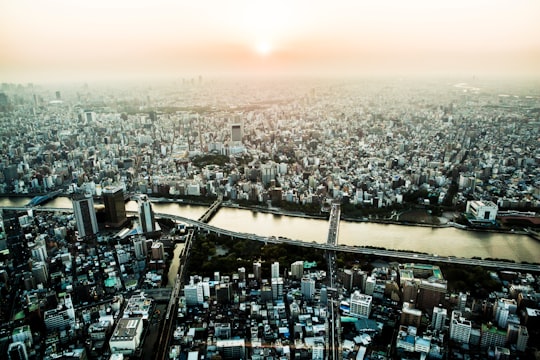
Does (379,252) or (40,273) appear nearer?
(40,273)

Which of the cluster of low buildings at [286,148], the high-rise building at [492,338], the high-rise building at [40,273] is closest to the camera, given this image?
the high-rise building at [492,338]

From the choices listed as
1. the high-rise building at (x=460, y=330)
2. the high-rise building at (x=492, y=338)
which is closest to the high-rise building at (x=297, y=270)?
the high-rise building at (x=460, y=330)

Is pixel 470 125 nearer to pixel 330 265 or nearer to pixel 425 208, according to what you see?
pixel 425 208

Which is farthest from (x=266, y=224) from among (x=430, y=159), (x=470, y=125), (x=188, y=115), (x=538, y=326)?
(x=188, y=115)

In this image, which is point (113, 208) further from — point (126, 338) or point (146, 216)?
point (126, 338)

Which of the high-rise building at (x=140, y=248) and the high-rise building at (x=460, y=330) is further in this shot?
the high-rise building at (x=140, y=248)

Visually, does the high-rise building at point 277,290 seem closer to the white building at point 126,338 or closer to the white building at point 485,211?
the white building at point 126,338

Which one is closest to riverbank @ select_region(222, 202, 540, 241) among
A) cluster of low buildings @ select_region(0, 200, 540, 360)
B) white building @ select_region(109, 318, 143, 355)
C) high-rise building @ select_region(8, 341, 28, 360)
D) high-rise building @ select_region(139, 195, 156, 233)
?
cluster of low buildings @ select_region(0, 200, 540, 360)

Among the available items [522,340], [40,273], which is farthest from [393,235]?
[40,273]
